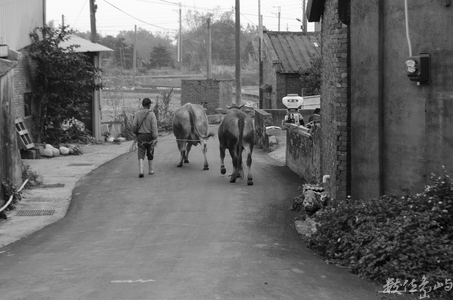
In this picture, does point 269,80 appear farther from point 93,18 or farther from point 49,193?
point 49,193

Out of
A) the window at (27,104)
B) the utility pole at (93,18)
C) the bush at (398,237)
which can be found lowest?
the bush at (398,237)

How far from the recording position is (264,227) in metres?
11.4

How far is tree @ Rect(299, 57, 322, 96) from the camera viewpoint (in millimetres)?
34938

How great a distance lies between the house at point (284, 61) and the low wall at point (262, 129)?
11.3 metres

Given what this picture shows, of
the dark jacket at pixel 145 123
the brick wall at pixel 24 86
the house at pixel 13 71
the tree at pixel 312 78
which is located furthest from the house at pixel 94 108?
the dark jacket at pixel 145 123

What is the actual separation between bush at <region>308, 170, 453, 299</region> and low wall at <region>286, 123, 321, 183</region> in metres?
4.41

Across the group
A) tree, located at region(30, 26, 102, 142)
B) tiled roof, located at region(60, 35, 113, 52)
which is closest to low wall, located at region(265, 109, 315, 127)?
tiled roof, located at region(60, 35, 113, 52)

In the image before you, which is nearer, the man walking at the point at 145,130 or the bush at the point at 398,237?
the bush at the point at 398,237

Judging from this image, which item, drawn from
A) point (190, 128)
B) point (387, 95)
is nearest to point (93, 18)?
point (190, 128)

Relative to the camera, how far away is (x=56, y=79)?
24.1 metres

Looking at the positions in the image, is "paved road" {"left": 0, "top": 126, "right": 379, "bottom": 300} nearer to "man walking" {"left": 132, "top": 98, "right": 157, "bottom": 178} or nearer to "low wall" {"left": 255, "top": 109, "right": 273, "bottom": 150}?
"man walking" {"left": 132, "top": 98, "right": 157, "bottom": 178}

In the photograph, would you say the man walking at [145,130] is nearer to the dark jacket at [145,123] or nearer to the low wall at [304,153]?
the dark jacket at [145,123]

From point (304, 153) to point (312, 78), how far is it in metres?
19.1

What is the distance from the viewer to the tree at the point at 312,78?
3494 centimetres
